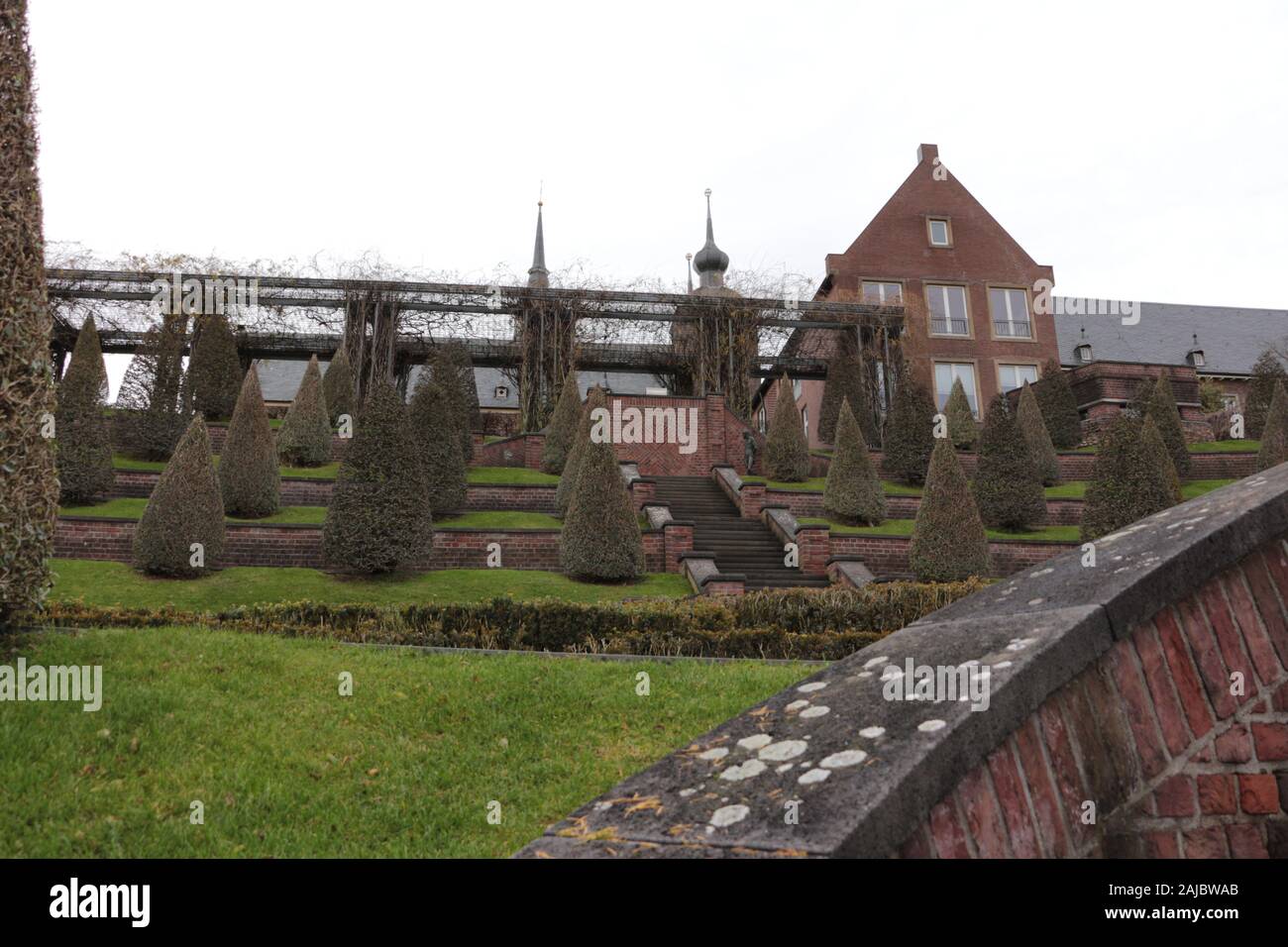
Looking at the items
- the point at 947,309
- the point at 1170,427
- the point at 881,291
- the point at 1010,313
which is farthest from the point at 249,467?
the point at 1010,313

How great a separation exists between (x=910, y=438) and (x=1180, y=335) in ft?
66.8

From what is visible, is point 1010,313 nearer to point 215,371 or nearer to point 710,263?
point 710,263

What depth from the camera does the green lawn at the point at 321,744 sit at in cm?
447

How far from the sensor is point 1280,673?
246 cm

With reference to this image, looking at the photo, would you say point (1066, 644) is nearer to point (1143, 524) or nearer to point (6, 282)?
point (1143, 524)

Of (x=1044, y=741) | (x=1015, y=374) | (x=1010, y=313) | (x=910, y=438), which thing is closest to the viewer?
(x=1044, y=741)

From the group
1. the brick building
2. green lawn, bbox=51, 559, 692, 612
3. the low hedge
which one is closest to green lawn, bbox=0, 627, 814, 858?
the low hedge

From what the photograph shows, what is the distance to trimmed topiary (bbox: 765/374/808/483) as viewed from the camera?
80.9 feet

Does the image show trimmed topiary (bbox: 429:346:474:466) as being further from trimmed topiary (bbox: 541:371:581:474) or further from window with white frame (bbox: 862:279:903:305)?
window with white frame (bbox: 862:279:903:305)

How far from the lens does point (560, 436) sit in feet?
78.8

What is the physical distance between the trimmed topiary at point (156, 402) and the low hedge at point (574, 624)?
1276cm

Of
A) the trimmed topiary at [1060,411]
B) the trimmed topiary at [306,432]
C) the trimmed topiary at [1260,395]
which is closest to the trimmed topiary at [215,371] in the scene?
the trimmed topiary at [306,432]

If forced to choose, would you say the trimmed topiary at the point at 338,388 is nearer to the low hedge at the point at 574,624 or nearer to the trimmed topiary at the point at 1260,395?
the low hedge at the point at 574,624
